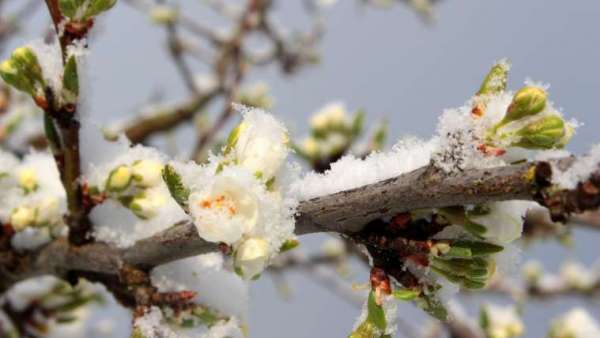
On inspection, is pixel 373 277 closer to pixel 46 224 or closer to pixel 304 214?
pixel 304 214

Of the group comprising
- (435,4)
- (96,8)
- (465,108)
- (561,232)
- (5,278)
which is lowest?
(465,108)

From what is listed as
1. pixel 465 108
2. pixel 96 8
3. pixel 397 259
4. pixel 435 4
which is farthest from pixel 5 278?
pixel 435 4

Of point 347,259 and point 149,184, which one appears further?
point 347,259

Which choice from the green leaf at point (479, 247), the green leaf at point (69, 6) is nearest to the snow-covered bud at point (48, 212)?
the green leaf at point (69, 6)

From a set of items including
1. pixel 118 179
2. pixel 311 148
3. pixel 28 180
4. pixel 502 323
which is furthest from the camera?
pixel 311 148

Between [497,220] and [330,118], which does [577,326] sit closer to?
[330,118]

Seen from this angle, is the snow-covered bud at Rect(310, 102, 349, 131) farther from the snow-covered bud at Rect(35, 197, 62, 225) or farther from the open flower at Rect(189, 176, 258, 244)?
the open flower at Rect(189, 176, 258, 244)

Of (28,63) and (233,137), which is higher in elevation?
(28,63)

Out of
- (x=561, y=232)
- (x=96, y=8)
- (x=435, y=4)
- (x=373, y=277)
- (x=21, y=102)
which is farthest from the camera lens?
(x=435, y=4)

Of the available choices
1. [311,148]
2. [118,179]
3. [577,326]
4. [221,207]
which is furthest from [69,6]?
[577,326]
